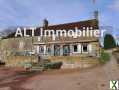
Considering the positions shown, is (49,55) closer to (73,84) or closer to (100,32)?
(100,32)

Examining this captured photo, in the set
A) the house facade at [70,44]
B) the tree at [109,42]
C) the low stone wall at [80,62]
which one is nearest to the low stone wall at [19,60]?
the house facade at [70,44]

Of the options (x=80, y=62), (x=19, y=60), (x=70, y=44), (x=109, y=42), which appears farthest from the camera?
(x=109, y=42)

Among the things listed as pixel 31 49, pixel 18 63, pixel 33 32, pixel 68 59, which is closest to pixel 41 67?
pixel 68 59

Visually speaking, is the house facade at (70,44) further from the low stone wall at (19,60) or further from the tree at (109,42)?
the tree at (109,42)

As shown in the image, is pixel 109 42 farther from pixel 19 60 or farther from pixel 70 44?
pixel 19 60

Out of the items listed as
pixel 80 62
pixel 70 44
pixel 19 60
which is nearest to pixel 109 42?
pixel 70 44

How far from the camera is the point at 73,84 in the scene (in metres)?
21.4

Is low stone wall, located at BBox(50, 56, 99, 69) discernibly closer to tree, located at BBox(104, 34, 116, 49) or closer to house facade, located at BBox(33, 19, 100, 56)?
house facade, located at BBox(33, 19, 100, 56)

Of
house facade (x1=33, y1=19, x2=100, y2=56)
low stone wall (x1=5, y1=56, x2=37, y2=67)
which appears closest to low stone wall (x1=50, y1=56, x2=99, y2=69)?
house facade (x1=33, y1=19, x2=100, y2=56)

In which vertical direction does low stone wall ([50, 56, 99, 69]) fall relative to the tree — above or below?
below

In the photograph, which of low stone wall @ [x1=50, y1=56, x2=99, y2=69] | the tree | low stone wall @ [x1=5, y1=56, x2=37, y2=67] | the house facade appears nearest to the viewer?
low stone wall @ [x1=50, y1=56, x2=99, y2=69]

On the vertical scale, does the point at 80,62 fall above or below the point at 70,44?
below

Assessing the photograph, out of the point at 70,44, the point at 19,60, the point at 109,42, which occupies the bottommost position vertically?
the point at 19,60

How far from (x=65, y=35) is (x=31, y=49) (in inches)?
245
